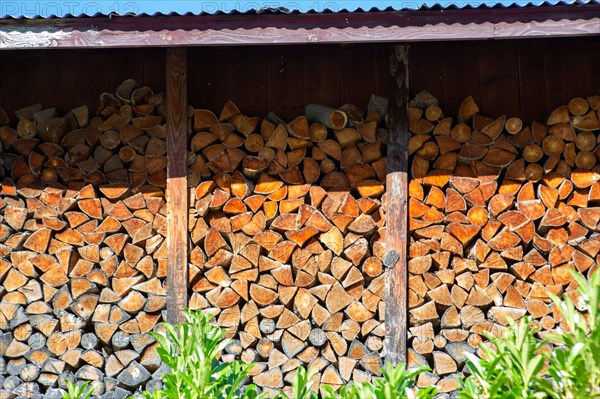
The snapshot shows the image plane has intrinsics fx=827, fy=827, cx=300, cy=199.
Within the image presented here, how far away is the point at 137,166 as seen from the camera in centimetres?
541

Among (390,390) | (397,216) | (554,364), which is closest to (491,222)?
(397,216)

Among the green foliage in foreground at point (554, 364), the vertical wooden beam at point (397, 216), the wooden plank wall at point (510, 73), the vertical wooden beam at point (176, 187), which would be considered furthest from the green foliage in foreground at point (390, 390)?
the wooden plank wall at point (510, 73)

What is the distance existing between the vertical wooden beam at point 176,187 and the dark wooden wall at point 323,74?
7.5 inches

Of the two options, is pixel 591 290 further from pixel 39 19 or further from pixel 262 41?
pixel 39 19

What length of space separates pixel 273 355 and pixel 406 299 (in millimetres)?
892

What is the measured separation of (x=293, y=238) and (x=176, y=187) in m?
0.81

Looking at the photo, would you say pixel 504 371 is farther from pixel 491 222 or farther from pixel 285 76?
pixel 285 76

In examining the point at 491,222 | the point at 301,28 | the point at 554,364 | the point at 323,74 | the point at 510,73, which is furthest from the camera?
the point at 323,74

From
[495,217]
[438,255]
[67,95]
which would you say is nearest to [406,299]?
[438,255]

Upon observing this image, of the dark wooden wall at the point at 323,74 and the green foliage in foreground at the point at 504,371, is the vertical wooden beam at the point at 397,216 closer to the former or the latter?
the dark wooden wall at the point at 323,74

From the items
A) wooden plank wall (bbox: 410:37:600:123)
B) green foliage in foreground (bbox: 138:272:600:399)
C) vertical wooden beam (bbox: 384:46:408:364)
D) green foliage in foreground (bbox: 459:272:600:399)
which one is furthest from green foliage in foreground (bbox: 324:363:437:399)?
wooden plank wall (bbox: 410:37:600:123)

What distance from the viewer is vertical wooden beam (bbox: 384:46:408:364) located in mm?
5074

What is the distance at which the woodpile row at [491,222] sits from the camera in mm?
5055

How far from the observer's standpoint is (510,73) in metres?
5.38
